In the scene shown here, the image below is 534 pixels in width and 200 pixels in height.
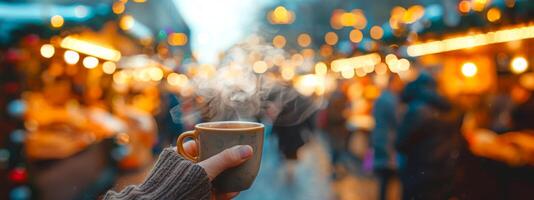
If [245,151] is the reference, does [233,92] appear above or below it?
above

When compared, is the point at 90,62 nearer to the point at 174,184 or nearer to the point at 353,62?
the point at 174,184

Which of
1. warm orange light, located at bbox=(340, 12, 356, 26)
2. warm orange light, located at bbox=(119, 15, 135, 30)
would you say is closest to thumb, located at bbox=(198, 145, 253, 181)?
warm orange light, located at bbox=(119, 15, 135, 30)

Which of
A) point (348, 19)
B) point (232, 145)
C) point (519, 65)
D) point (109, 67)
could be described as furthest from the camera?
point (348, 19)

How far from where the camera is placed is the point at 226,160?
1147 millimetres

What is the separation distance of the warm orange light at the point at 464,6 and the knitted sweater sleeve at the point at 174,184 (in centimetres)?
678

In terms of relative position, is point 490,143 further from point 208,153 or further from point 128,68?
point 128,68

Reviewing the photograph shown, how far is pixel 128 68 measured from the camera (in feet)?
38.3

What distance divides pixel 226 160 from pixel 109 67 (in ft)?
29.9

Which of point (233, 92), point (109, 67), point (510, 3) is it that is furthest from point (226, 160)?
point (109, 67)

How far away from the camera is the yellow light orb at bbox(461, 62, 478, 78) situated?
27.4ft

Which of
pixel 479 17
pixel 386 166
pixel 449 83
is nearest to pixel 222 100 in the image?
pixel 386 166

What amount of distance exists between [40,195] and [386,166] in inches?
170

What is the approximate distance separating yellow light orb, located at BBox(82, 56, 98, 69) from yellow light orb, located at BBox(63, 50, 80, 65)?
17.5 inches

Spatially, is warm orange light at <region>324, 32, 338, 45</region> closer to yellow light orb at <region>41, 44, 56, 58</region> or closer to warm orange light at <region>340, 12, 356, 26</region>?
warm orange light at <region>340, 12, 356, 26</region>
